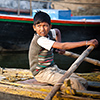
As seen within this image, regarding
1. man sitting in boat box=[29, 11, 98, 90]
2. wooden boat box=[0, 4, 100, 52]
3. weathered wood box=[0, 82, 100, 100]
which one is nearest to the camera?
weathered wood box=[0, 82, 100, 100]

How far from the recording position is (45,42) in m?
2.69

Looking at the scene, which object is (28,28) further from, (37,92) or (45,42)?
(37,92)

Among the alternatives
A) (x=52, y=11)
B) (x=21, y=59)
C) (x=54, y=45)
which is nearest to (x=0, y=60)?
(x=21, y=59)

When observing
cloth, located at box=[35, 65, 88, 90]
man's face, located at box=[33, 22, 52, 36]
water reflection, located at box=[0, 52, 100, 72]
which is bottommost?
water reflection, located at box=[0, 52, 100, 72]

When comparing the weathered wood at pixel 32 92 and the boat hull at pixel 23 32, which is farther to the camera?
the boat hull at pixel 23 32

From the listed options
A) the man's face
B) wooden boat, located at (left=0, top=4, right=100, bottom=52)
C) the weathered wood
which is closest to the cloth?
the weathered wood

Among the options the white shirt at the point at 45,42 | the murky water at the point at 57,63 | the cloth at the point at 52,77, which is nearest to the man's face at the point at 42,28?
the white shirt at the point at 45,42

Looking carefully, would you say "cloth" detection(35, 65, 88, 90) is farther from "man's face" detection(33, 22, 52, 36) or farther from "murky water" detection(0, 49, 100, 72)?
"murky water" detection(0, 49, 100, 72)

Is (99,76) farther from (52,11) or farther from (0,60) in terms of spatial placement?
(52,11)

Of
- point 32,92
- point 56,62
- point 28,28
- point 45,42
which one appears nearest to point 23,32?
point 28,28

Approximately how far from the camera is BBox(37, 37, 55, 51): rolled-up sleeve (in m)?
2.67

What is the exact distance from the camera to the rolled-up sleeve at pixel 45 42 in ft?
8.75

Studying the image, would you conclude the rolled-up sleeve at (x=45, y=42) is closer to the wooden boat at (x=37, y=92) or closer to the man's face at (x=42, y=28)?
the man's face at (x=42, y=28)

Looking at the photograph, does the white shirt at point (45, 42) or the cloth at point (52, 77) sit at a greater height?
the white shirt at point (45, 42)
